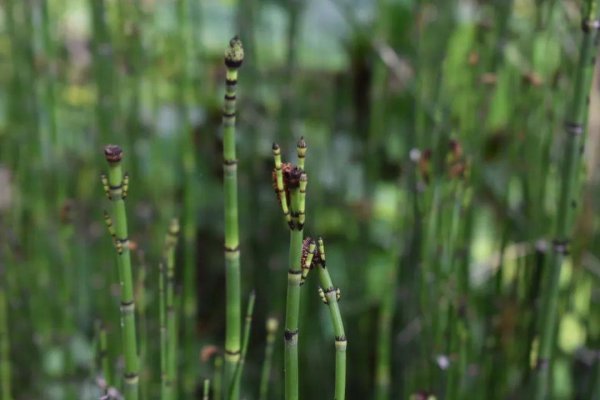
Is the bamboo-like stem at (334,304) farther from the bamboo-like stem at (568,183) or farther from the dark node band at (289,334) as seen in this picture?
the bamboo-like stem at (568,183)

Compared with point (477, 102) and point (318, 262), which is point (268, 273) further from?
point (318, 262)

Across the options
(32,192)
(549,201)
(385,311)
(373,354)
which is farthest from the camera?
(549,201)

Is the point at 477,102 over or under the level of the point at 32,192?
over

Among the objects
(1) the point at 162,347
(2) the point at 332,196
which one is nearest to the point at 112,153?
(1) the point at 162,347

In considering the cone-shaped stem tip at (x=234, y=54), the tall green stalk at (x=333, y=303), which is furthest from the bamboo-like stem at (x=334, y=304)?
the cone-shaped stem tip at (x=234, y=54)

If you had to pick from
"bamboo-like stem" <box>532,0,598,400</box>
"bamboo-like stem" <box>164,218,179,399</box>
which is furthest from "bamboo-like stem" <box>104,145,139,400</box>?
"bamboo-like stem" <box>532,0,598,400</box>

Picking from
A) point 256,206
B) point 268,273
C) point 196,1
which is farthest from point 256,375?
point 196,1

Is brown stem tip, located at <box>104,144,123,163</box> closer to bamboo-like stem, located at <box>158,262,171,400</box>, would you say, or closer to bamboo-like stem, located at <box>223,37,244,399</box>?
bamboo-like stem, located at <box>223,37,244,399</box>
